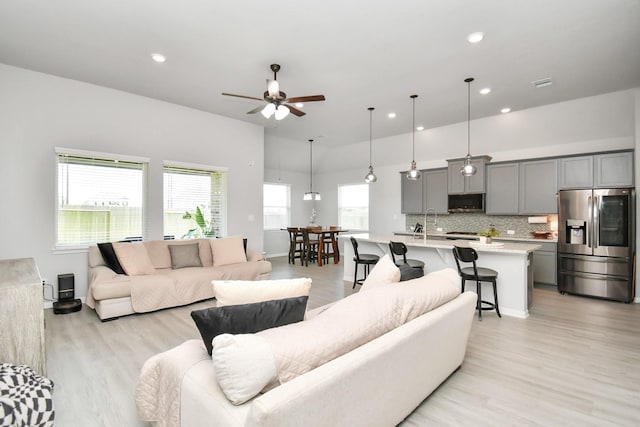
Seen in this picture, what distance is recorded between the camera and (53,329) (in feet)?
11.4

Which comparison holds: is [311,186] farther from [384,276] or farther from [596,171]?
[384,276]

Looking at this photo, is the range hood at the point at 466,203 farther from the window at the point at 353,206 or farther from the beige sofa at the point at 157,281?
the beige sofa at the point at 157,281

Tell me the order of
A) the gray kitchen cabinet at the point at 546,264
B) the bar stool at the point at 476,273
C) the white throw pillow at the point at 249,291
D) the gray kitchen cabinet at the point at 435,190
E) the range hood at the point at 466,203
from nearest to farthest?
the white throw pillow at the point at 249,291 < the bar stool at the point at 476,273 < the gray kitchen cabinet at the point at 546,264 < the range hood at the point at 466,203 < the gray kitchen cabinet at the point at 435,190

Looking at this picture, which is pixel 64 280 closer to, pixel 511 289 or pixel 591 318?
pixel 511 289

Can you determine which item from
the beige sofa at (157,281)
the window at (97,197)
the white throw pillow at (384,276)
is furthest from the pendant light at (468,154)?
the window at (97,197)

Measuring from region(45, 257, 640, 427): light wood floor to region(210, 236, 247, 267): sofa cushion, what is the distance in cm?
110

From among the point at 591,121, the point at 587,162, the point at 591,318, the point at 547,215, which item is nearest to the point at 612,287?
the point at 591,318

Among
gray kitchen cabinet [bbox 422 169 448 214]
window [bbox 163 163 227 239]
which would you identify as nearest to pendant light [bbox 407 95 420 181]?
gray kitchen cabinet [bbox 422 169 448 214]

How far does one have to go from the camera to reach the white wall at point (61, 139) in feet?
13.3

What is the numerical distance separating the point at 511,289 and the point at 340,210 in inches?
238

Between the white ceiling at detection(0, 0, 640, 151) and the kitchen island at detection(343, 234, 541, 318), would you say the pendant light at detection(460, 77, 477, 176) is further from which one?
the kitchen island at detection(343, 234, 541, 318)

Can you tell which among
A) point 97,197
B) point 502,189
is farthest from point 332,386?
point 502,189

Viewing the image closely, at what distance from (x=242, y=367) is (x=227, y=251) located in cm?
416

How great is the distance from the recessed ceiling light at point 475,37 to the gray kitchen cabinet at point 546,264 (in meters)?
3.89
